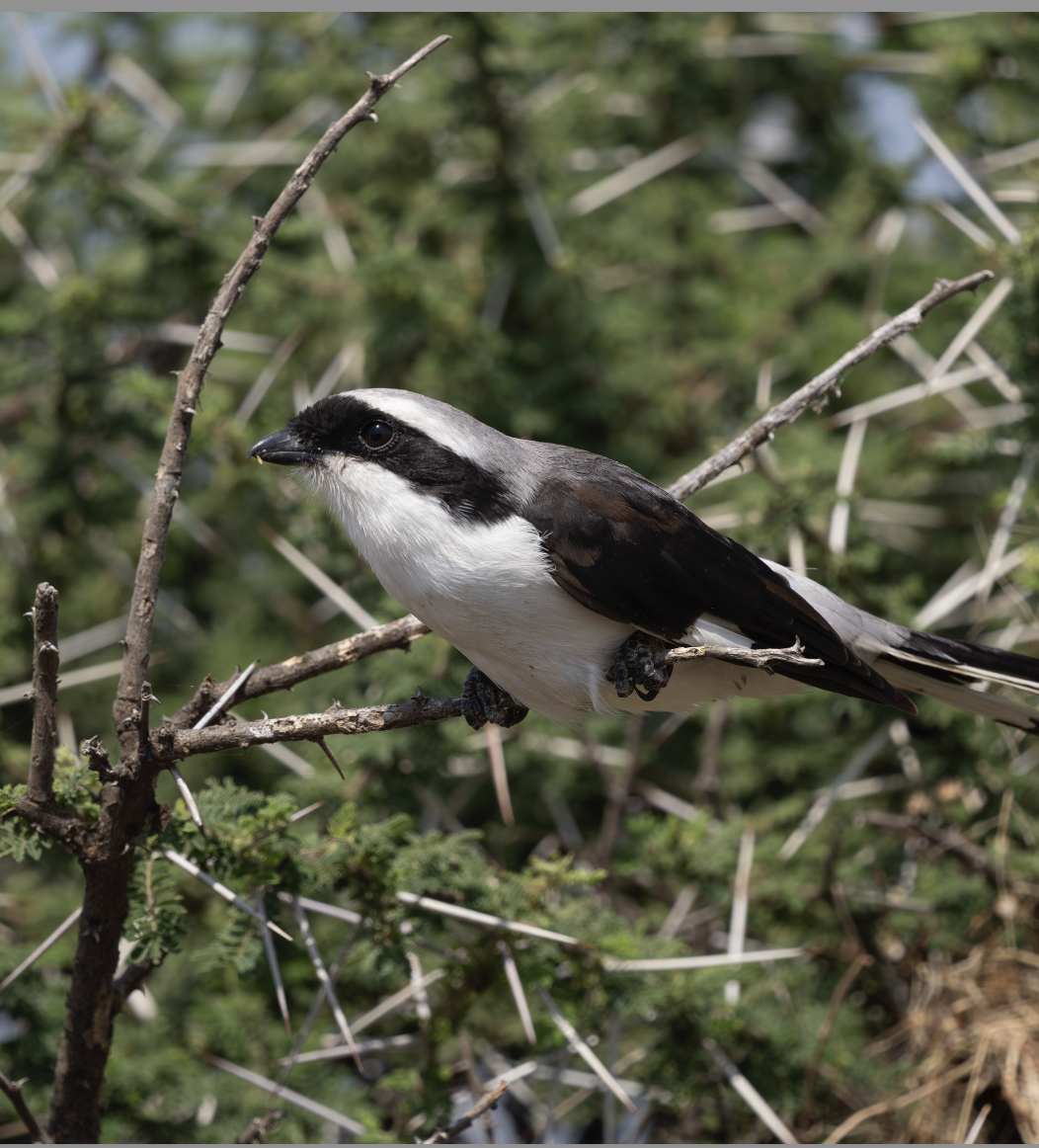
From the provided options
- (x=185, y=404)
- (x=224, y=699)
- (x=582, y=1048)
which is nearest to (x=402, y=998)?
(x=582, y=1048)

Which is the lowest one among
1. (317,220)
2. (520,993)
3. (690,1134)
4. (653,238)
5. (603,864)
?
(690,1134)

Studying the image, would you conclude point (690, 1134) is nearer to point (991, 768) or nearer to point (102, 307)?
point (991, 768)

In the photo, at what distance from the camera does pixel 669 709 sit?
3270 millimetres

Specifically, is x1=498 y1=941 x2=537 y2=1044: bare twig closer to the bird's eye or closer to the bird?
the bird

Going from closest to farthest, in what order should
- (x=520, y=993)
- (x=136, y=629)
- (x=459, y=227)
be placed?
(x=136, y=629), (x=520, y=993), (x=459, y=227)

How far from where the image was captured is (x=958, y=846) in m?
4.02

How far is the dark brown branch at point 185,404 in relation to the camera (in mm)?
2385

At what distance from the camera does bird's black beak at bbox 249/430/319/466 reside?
308cm

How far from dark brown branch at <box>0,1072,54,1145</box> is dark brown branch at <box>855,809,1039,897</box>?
277 cm

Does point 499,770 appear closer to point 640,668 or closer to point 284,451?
point 640,668

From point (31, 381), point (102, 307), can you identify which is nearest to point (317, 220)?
point (102, 307)

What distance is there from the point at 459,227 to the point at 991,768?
126 inches

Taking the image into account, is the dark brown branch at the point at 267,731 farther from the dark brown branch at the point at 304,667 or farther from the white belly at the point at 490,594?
the white belly at the point at 490,594

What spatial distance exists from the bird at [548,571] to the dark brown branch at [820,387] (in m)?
0.15
